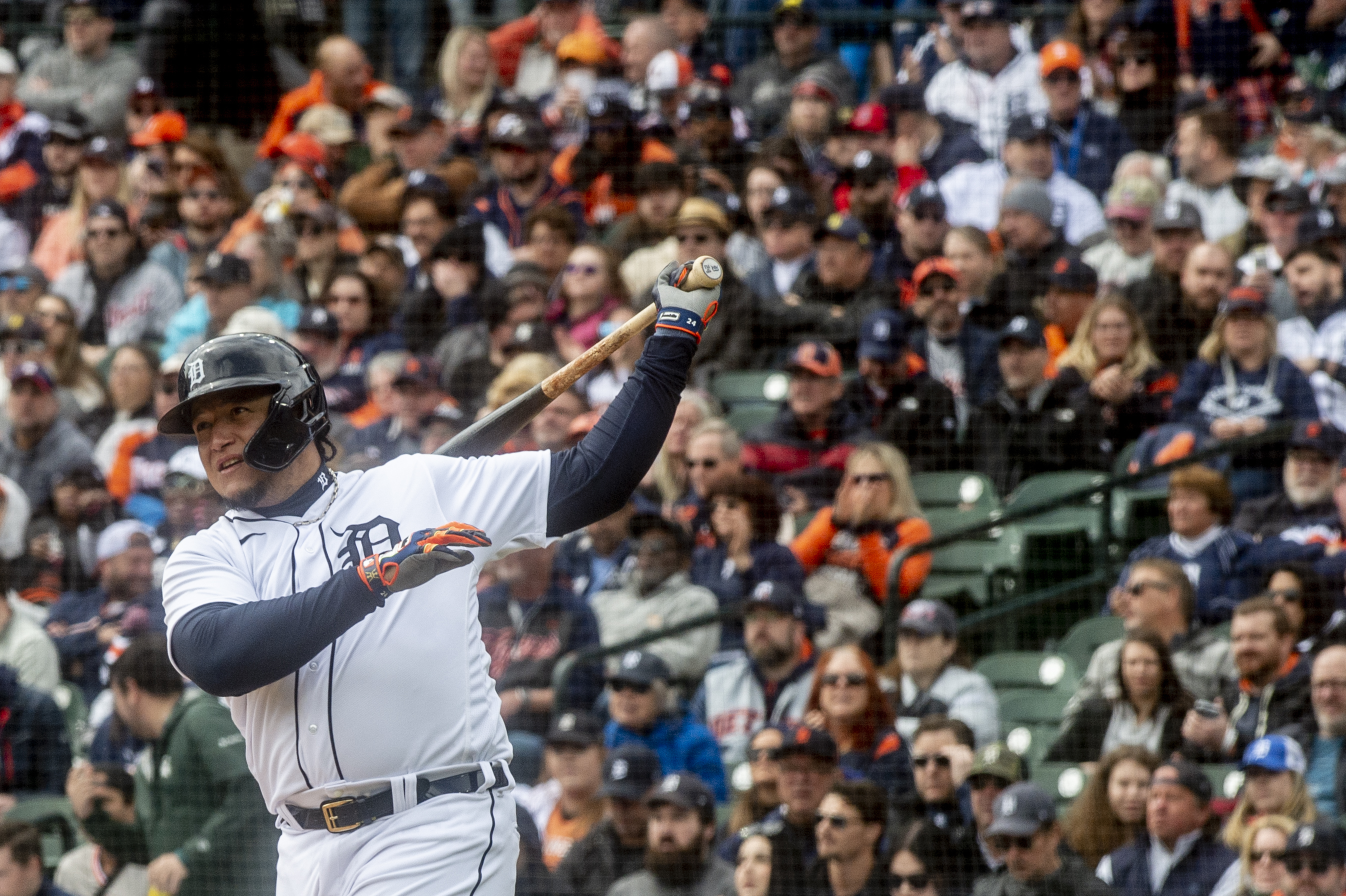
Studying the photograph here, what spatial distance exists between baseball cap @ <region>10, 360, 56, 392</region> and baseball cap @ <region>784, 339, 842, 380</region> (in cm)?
349

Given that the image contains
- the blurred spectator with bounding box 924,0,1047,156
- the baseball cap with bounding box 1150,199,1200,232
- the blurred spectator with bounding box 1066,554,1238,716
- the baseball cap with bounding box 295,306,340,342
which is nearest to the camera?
the blurred spectator with bounding box 1066,554,1238,716

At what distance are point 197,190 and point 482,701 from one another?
24.6ft

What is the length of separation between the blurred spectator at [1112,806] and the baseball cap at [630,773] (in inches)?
52.7

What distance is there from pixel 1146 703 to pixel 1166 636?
42cm

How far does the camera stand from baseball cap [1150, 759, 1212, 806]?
18.9 feet

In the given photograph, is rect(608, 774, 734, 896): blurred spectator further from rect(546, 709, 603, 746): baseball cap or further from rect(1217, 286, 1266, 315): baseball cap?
rect(1217, 286, 1266, 315): baseball cap

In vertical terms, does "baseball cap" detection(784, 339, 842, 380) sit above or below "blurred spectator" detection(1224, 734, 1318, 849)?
above

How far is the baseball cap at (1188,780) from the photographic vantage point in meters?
5.76

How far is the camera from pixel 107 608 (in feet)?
26.0

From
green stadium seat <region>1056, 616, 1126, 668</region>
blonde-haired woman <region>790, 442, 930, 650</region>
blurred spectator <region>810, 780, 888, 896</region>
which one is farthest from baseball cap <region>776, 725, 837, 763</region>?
green stadium seat <region>1056, 616, 1126, 668</region>

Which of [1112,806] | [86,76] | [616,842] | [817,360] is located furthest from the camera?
[86,76]

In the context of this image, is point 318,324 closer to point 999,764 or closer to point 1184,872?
point 999,764

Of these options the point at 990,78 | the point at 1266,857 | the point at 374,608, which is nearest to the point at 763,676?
the point at 1266,857

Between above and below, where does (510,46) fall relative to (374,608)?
above
